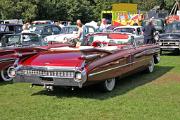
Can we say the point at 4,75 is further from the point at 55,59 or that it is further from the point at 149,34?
the point at 149,34

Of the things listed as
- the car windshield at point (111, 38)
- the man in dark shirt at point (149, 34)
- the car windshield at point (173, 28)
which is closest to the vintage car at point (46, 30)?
the car windshield at point (173, 28)

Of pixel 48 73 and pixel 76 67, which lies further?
pixel 48 73

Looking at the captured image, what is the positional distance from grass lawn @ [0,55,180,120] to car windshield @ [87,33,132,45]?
1.10 m

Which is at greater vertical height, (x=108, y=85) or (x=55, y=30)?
(x=55, y=30)

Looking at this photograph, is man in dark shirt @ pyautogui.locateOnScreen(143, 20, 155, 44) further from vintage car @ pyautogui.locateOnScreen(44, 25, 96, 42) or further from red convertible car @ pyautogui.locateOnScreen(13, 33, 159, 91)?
red convertible car @ pyautogui.locateOnScreen(13, 33, 159, 91)

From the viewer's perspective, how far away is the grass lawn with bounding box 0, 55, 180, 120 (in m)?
6.77

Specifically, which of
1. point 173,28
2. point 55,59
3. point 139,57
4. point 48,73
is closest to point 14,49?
point 55,59

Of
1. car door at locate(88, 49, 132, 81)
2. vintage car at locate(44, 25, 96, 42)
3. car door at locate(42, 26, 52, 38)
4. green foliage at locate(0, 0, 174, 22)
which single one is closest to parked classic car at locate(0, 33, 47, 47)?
car door at locate(88, 49, 132, 81)

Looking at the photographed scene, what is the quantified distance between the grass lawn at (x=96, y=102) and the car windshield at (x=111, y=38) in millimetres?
1100

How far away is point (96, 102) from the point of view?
7.76 meters

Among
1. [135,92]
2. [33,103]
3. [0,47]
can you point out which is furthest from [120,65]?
[0,47]

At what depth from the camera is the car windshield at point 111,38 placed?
10500mm

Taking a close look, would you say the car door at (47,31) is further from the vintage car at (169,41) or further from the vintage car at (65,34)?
the vintage car at (169,41)

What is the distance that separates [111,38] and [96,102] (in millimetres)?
3298
